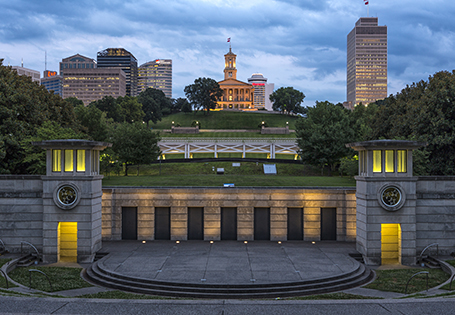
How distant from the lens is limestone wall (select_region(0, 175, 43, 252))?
74.8 feet

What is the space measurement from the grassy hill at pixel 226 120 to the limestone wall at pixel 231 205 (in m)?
97.9

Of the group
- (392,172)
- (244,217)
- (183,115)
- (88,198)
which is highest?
(183,115)

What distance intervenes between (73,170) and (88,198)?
200 cm

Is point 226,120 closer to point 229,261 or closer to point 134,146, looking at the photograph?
point 134,146

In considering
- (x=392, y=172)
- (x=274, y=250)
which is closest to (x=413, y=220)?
(x=392, y=172)

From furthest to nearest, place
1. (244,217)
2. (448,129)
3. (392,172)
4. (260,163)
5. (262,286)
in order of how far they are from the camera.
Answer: (260,163) < (448,129) < (244,217) < (392,172) < (262,286)

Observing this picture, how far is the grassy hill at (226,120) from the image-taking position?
12850cm

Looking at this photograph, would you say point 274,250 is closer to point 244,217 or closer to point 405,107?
point 244,217

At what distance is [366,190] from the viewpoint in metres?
22.1

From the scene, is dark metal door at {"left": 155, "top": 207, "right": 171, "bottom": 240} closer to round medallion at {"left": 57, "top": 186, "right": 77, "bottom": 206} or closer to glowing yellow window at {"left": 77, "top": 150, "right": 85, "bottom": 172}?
round medallion at {"left": 57, "top": 186, "right": 77, "bottom": 206}

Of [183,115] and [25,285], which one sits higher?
[183,115]

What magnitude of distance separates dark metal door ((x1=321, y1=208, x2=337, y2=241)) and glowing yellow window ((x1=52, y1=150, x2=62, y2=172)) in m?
Answer: 18.5

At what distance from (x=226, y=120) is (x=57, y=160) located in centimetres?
11586

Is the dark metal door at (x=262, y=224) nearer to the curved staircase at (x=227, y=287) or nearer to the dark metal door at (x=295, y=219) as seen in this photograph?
the dark metal door at (x=295, y=219)
